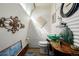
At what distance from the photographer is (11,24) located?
0.89m

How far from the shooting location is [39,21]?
0.92 meters

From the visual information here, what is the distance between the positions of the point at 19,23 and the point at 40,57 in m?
0.32

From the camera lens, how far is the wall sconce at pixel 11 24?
0.89 m

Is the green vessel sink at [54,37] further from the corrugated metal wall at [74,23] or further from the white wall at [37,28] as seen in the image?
the corrugated metal wall at [74,23]

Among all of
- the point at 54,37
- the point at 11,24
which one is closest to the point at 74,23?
the point at 54,37

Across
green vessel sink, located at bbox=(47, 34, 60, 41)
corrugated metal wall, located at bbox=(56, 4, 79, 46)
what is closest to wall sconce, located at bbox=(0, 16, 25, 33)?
green vessel sink, located at bbox=(47, 34, 60, 41)

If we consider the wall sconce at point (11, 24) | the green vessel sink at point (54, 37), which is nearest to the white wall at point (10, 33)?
the wall sconce at point (11, 24)

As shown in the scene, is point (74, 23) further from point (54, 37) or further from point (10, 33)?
point (10, 33)

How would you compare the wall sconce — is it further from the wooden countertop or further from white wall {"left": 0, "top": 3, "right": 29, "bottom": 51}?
the wooden countertop

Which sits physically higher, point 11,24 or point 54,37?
point 11,24

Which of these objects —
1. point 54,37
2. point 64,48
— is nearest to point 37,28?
point 54,37

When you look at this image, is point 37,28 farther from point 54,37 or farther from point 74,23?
point 74,23

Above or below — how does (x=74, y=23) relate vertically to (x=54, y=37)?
above

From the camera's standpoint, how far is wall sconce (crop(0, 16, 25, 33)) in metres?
0.89
